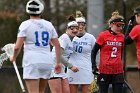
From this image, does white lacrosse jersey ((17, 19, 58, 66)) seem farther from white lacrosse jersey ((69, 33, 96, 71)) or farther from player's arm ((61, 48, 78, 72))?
white lacrosse jersey ((69, 33, 96, 71))

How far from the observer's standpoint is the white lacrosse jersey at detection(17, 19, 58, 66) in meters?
11.6

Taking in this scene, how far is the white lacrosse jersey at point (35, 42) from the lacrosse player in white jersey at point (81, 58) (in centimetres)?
278

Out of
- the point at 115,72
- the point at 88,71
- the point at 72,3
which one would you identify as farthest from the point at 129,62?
the point at 115,72

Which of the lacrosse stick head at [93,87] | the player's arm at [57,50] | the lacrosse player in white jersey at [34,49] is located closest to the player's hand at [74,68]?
the lacrosse stick head at [93,87]

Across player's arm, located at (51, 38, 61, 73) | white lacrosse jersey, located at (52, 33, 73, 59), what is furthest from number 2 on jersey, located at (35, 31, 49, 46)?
white lacrosse jersey, located at (52, 33, 73, 59)

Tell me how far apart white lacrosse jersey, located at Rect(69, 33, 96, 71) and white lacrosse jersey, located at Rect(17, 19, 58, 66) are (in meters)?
2.79

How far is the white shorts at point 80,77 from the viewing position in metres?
14.5

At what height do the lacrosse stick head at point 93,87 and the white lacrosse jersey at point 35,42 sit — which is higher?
the white lacrosse jersey at point 35,42

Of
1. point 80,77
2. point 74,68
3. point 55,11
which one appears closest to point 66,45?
point 74,68

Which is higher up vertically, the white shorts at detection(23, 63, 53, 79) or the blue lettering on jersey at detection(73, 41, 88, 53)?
the blue lettering on jersey at detection(73, 41, 88, 53)

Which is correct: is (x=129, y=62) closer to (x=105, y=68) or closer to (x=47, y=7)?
(x=47, y=7)

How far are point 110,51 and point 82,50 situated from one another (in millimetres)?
1557

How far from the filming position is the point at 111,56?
13078 mm

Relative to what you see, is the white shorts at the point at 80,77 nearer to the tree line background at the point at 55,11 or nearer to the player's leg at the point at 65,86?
the player's leg at the point at 65,86
